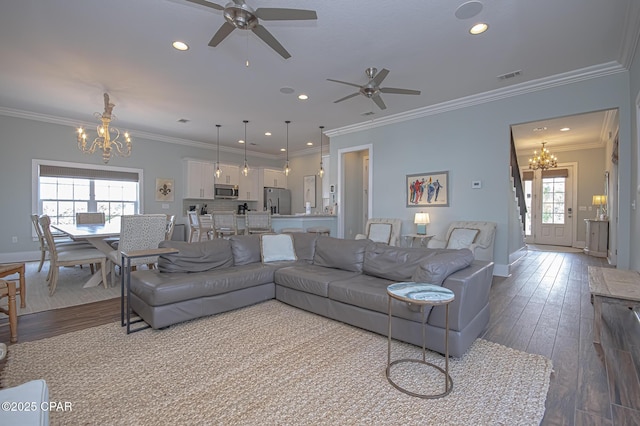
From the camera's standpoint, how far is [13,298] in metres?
2.64

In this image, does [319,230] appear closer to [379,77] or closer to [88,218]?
[379,77]

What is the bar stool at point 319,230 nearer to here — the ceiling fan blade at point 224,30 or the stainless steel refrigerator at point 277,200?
the stainless steel refrigerator at point 277,200

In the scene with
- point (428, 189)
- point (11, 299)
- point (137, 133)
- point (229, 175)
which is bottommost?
point (11, 299)

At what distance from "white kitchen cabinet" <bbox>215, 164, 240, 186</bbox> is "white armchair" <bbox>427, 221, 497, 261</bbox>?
253 inches

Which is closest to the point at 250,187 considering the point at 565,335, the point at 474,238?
the point at 474,238

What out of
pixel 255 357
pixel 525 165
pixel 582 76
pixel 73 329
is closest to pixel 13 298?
pixel 73 329

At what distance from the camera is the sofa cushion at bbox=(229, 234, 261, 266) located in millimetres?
3883

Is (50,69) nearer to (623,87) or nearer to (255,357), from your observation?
(255,357)

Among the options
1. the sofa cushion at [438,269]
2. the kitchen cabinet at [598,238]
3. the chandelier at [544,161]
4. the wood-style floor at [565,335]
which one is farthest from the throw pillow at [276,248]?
the kitchen cabinet at [598,238]

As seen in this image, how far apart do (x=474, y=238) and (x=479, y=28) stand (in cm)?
310

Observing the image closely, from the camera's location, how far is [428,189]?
19.5 ft

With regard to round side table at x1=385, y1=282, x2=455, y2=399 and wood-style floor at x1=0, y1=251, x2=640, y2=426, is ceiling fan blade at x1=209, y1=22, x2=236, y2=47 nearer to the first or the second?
round side table at x1=385, y1=282, x2=455, y2=399

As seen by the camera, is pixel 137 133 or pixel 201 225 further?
pixel 137 133

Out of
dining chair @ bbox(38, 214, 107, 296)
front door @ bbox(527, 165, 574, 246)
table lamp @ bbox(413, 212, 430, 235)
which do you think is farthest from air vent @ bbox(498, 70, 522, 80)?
front door @ bbox(527, 165, 574, 246)
